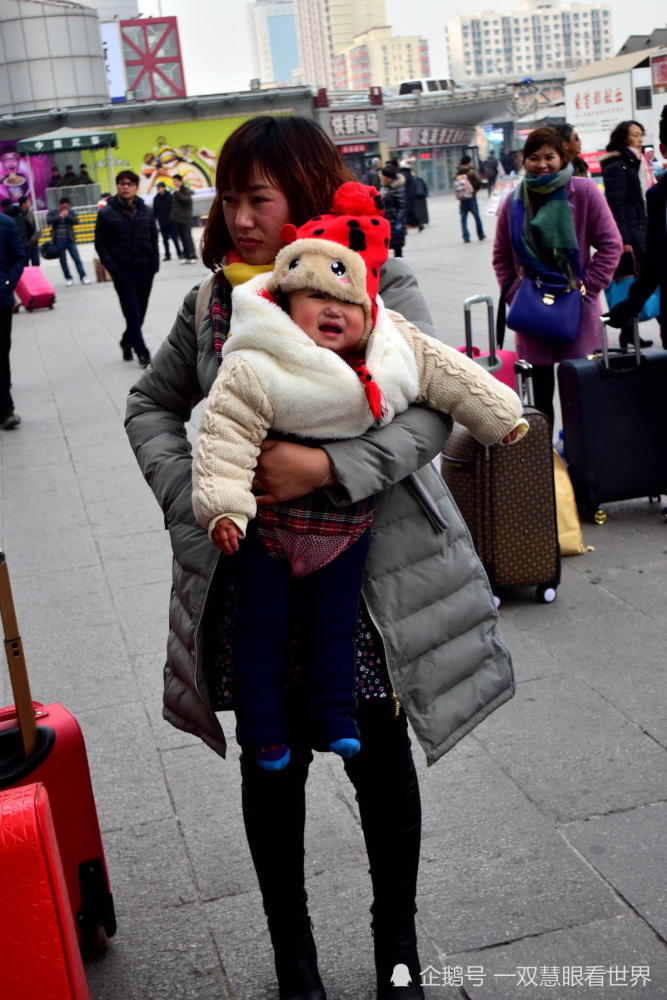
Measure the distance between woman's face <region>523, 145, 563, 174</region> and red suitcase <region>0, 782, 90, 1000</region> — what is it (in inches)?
182

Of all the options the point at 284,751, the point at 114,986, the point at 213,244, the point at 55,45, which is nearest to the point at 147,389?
the point at 213,244

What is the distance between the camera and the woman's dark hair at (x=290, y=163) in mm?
2211

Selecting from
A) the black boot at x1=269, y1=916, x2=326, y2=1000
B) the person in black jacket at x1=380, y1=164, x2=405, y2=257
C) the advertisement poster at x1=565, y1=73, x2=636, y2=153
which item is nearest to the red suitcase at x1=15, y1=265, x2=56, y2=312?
the person in black jacket at x1=380, y1=164, x2=405, y2=257

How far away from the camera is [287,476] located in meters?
2.05

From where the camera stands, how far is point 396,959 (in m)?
2.43

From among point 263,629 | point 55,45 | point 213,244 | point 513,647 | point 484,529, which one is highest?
point 55,45

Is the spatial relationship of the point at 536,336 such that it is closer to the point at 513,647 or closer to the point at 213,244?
the point at 513,647

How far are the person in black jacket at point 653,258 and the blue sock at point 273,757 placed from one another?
149 inches

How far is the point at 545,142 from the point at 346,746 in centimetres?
429

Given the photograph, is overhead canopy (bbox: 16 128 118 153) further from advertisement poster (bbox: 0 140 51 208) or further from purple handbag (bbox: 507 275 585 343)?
purple handbag (bbox: 507 275 585 343)

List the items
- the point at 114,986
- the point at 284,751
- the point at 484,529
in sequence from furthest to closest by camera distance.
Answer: the point at 484,529
the point at 114,986
the point at 284,751

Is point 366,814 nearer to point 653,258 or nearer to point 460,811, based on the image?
point 460,811

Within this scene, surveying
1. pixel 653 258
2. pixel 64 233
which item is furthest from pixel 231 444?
pixel 64 233

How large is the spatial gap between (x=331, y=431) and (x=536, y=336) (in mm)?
4167
